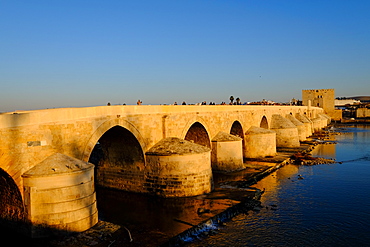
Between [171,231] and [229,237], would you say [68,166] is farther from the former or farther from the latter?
[229,237]

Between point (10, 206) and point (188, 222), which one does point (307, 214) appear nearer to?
point (188, 222)

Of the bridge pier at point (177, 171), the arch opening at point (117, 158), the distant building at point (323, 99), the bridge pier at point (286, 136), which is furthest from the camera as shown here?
the distant building at point (323, 99)

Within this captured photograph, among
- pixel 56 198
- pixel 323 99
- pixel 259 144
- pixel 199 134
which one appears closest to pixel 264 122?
pixel 259 144

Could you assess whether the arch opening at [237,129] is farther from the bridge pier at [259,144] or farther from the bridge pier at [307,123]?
the bridge pier at [307,123]

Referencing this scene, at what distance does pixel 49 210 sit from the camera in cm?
1009

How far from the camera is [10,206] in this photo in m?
10.8

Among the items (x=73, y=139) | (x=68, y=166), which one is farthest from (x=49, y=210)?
(x=73, y=139)

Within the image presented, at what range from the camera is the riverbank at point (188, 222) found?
10.6 metres

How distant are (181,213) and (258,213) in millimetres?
3354

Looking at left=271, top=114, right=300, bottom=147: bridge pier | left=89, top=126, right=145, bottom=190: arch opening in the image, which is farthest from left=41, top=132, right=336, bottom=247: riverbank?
left=271, top=114, right=300, bottom=147: bridge pier

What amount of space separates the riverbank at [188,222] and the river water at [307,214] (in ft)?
1.50

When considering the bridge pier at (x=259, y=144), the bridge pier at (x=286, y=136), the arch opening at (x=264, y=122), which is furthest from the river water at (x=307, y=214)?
the arch opening at (x=264, y=122)

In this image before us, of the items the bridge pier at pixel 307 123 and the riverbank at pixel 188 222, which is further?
the bridge pier at pixel 307 123

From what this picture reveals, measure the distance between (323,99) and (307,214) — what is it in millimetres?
75085
